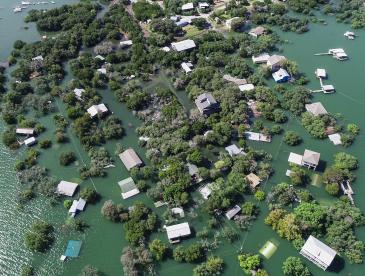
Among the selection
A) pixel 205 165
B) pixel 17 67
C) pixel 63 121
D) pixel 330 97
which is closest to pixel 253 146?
pixel 205 165

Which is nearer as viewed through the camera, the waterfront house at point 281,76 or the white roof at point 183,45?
the waterfront house at point 281,76

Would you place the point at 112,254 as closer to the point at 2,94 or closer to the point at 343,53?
the point at 2,94

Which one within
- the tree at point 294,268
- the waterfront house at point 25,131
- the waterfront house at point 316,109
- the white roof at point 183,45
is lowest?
the tree at point 294,268

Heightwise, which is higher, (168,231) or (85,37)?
(85,37)

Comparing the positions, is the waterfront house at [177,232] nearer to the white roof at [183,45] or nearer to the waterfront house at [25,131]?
the waterfront house at [25,131]

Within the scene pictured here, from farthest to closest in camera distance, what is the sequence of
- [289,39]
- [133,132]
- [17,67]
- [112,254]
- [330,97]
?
[289,39] < [17,67] < [330,97] < [133,132] < [112,254]

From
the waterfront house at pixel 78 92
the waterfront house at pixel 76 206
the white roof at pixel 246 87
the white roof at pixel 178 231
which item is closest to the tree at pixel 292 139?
the white roof at pixel 246 87
